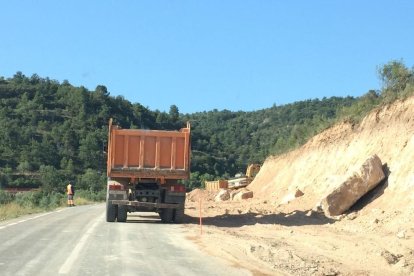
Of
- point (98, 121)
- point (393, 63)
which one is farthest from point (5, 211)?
point (98, 121)

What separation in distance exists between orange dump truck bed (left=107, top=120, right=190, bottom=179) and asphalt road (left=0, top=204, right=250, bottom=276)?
12.0 feet

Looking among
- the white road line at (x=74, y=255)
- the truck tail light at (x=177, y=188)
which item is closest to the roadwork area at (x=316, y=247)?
the truck tail light at (x=177, y=188)

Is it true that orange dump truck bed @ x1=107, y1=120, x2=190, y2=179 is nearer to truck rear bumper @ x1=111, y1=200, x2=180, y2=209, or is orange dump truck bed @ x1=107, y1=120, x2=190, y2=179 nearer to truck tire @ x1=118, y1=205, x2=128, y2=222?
truck rear bumper @ x1=111, y1=200, x2=180, y2=209

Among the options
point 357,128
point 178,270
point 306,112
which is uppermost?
point 306,112

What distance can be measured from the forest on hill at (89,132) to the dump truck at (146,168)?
67.2 feet

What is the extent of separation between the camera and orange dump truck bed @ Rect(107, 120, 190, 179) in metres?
20.5

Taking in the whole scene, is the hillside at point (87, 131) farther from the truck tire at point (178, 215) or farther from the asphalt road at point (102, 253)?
the asphalt road at point (102, 253)

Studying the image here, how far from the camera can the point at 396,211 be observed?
730 inches

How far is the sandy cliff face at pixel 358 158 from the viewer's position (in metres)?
20.8

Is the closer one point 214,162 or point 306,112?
point 214,162

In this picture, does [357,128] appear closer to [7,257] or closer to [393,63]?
[393,63]

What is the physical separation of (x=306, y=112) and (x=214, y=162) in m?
25.6

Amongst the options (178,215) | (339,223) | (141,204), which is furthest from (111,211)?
(339,223)

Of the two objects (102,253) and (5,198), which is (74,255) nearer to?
(102,253)
